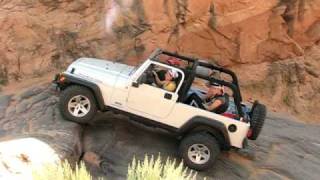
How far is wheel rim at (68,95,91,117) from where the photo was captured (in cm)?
946

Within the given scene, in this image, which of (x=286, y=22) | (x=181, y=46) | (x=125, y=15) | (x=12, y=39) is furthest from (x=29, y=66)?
(x=286, y=22)

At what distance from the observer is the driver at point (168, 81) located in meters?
9.32

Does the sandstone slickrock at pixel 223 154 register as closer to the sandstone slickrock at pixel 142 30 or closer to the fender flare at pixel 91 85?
the fender flare at pixel 91 85

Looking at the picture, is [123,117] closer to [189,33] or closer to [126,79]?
[126,79]

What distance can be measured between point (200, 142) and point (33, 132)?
260cm

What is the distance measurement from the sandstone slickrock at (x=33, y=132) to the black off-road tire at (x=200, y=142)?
1641 mm

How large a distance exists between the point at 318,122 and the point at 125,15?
4798 mm

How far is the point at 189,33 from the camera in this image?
1266 cm

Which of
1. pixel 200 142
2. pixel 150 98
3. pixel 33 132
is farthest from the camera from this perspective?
pixel 150 98

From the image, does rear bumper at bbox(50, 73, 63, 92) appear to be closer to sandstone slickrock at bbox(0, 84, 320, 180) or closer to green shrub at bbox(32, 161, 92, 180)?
sandstone slickrock at bbox(0, 84, 320, 180)

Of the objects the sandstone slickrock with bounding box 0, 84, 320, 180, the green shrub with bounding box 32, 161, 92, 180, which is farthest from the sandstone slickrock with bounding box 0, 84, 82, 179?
the green shrub with bounding box 32, 161, 92, 180

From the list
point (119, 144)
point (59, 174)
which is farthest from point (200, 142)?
point (59, 174)

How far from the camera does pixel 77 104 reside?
9484mm

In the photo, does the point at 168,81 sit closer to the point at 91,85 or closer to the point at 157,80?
the point at 157,80
